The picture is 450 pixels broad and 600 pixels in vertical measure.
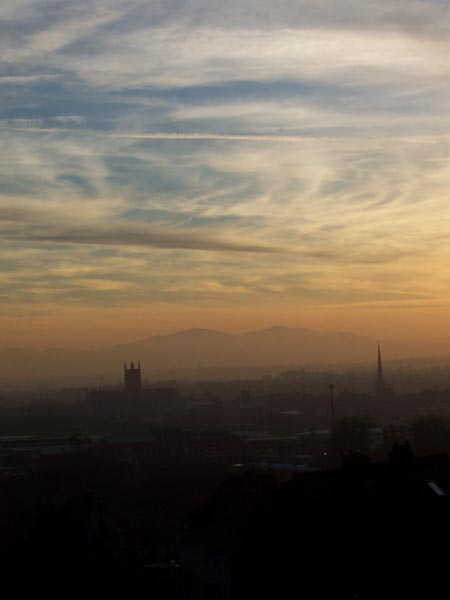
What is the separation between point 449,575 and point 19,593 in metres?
10.3

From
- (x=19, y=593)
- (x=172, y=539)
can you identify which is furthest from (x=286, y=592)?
(x=172, y=539)

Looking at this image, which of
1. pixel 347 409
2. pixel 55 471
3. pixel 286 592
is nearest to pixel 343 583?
pixel 286 592

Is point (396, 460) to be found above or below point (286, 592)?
above

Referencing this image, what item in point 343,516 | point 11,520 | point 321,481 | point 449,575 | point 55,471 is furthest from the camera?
point 55,471

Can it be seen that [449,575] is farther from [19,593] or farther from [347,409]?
[347,409]

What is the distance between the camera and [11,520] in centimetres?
4997

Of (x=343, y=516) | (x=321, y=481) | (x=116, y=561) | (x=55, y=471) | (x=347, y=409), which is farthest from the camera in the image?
(x=347, y=409)

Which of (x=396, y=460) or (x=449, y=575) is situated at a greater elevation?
(x=396, y=460)

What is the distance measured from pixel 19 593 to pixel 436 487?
379 inches

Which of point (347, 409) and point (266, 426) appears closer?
point (266, 426)

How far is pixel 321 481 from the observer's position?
26219mm

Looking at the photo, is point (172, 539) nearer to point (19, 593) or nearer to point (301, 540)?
point (19, 593)

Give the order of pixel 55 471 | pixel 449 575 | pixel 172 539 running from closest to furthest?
pixel 449 575, pixel 172 539, pixel 55 471

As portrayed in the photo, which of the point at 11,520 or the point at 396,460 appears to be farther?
the point at 11,520
